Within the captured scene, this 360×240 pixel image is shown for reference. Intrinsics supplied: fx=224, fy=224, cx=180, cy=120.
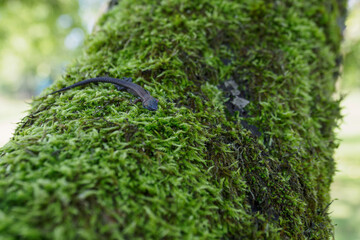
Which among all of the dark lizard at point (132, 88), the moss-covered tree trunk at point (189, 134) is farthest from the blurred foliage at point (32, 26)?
the dark lizard at point (132, 88)

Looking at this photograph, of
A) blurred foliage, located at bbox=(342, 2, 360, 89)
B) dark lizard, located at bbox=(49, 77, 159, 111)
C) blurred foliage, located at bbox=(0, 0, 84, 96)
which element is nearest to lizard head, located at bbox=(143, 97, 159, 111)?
dark lizard, located at bbox=(49, 77, 159, 111)

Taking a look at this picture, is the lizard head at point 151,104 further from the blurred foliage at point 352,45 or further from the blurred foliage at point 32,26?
the blurred foliage at point 32,26

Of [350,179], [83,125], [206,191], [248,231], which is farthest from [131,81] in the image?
[350,179]

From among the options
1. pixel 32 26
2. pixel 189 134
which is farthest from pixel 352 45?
pixel 32 26

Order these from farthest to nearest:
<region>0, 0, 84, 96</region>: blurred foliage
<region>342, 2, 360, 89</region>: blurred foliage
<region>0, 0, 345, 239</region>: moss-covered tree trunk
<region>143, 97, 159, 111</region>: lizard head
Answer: <region>0, 0, 84, 96</region>: blurred foliage < <region>342, 2, 360, 89</region>: blurred foliage < <region>143, 97, 159, 111</region>: lizard head < <region>0, 0, 345, 239</region>: moss-covered tree trunk

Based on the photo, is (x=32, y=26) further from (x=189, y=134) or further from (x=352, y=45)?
(x=352, y=45)

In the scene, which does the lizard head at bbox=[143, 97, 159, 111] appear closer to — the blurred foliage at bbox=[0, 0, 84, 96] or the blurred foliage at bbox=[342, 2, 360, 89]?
the blurred foliage at bbox=[342, 2, 360, 89]
